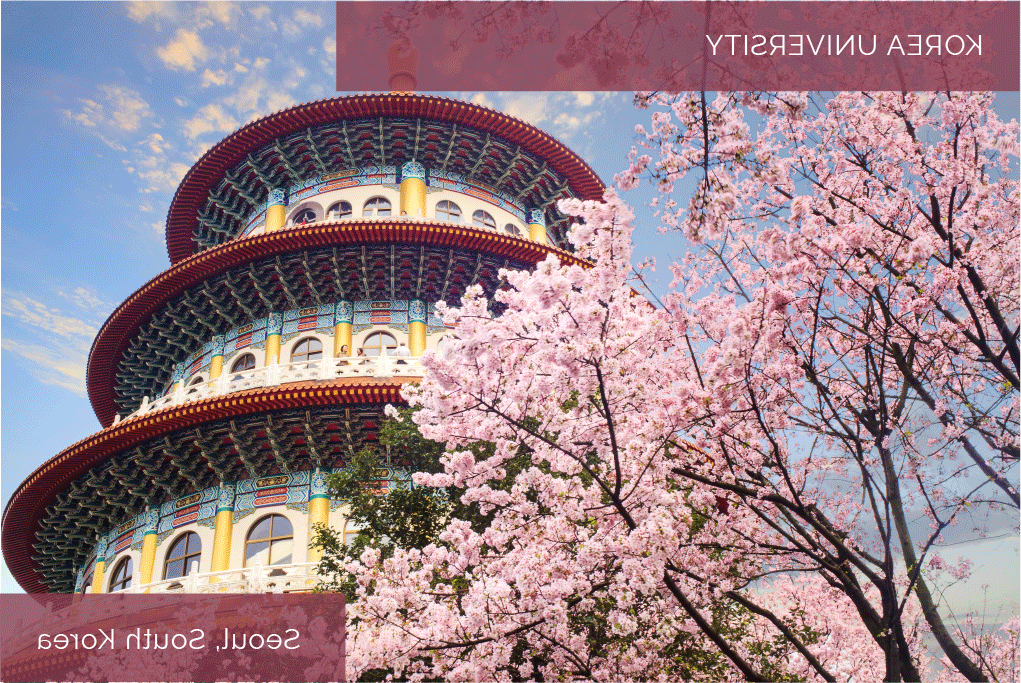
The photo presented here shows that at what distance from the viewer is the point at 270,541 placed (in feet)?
54.9

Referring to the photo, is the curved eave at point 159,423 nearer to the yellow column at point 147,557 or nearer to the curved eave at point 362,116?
the yellow column at point 147,557

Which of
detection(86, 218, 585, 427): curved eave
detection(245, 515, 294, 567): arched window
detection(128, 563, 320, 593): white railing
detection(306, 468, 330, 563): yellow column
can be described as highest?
detection(86, 218, 585, 427): curved eave

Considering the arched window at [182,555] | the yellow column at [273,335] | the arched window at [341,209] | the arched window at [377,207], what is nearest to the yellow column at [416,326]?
the arched window at [377,207]

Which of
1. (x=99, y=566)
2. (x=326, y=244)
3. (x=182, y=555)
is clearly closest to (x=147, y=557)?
(x=182, y=555)

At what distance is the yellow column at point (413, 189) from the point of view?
2116cm

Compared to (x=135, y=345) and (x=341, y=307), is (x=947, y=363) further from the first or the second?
(x=135, y=345)

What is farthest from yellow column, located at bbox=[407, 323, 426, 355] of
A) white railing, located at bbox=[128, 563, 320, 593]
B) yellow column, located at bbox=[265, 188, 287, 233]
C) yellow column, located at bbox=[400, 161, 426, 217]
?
white railing, located at bbox=[128, 563, 320, 593]

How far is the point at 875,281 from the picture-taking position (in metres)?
6.57

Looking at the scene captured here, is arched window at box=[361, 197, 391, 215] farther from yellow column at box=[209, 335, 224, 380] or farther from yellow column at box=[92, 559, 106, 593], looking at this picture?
yellow column at box=[92, 559, 106, 593]

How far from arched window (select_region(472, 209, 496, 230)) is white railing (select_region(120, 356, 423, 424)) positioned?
6.34 m

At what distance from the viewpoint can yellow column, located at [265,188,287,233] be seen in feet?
72.3

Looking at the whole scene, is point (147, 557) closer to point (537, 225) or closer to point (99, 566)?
point (99, 566)

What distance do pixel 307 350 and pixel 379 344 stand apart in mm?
2009

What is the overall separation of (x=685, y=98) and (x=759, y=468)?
350 centimetres
